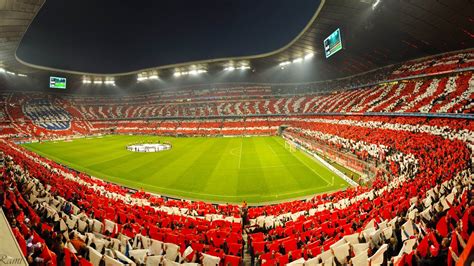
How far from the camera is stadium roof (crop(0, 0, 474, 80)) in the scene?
979 inches

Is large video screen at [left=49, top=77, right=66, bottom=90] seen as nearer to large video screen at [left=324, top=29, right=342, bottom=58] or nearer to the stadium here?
the stadium

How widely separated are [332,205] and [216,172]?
41.8 ft

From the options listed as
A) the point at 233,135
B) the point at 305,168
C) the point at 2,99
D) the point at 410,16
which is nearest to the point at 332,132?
the point at 305,168

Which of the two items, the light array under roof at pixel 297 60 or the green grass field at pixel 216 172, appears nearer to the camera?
the green grass field at pixel 216 172

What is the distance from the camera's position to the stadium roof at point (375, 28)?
2488 cm

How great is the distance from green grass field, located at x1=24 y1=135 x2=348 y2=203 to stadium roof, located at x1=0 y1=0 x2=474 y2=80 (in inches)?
656

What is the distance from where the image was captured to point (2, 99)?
60.1m

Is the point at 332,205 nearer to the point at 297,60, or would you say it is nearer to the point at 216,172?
the point at 216,172

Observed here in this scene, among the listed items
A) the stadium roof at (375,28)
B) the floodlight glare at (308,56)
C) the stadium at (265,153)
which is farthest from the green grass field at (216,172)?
the floodlight glare at (308,56)

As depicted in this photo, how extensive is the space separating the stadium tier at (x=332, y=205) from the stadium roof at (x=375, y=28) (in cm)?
340

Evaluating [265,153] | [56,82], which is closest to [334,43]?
[265,153]

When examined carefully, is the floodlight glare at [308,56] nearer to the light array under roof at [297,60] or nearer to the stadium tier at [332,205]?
the light array under roof at [297,60]

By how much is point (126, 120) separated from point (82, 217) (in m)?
67.5

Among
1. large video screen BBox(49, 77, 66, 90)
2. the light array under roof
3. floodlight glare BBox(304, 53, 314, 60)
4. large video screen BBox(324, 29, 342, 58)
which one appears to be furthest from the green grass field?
large video screen BBox(49, 77, 66, 90)
